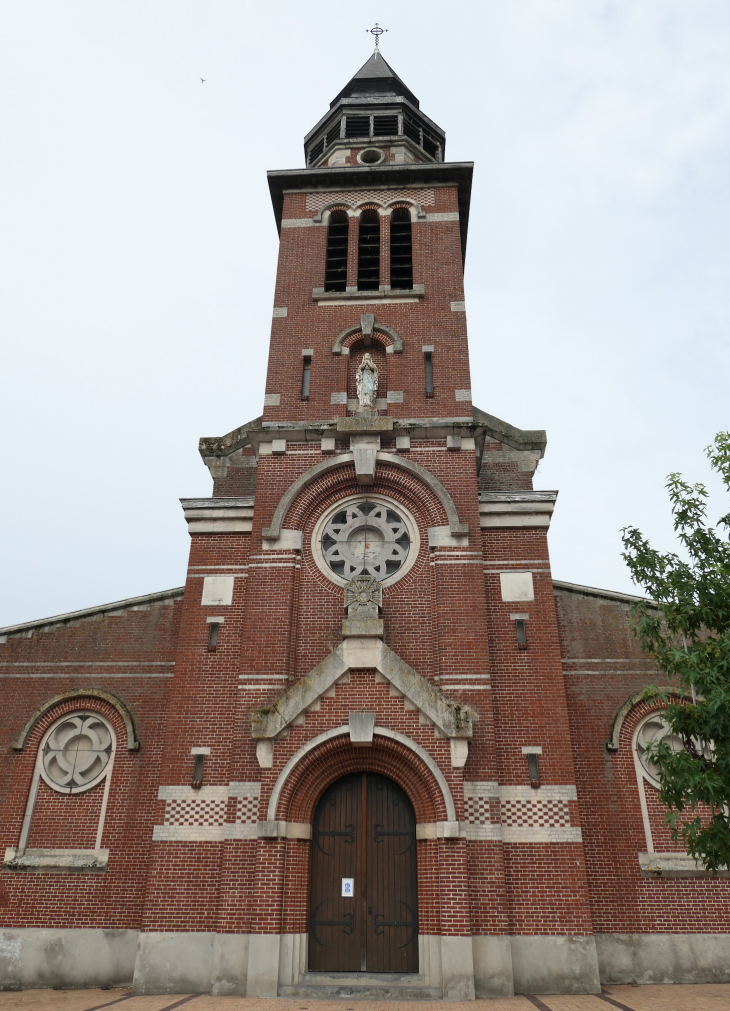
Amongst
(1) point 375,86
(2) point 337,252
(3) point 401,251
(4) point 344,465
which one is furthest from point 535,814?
(1) point 375,86

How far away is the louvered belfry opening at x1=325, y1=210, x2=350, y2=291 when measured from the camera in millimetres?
18391

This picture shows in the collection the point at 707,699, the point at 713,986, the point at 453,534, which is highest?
the point at 453,534

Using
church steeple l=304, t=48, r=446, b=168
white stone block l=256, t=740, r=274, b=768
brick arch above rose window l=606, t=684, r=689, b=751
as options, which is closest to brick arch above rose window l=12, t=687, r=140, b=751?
white stone block l=256, t=740, r=274, b=768

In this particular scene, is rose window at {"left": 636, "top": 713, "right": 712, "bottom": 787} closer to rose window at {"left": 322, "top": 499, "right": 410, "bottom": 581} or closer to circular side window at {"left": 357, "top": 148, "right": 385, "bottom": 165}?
rose window at {"left": 322, "top": 499, "right": 410, "bottom": 581}

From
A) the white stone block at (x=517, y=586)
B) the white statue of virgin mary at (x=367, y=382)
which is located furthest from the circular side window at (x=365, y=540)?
the white statue of virgin mary at (x=367, y=382)

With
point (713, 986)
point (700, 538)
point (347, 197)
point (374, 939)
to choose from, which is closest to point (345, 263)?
point (347, 197)

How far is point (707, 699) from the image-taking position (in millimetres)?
9516

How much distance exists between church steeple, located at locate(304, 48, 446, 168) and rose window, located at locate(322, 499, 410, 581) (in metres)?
10.9

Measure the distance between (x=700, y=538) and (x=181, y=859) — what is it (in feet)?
31.4

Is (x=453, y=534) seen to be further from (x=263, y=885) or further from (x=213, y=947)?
(x=213, y=947)

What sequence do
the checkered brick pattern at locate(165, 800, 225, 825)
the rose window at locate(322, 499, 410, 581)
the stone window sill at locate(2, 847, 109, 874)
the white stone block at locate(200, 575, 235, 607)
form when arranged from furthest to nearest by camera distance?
1. the white stone block at locate(200, 575, 235, 607)
2. the rose window at locate(322, 499, 410, 581)
3. the stone window sill at locate(2, 847, 109, 874)
4. the checkered brick pattern at locate(165, 800, 225, 825)

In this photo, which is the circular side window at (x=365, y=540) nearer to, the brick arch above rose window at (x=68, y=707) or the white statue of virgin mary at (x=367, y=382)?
the white statue of virgin mary at (x=367, y=382)

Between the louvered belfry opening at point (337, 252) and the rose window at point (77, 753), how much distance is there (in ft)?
36.3

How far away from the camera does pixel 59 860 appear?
1402 cm
